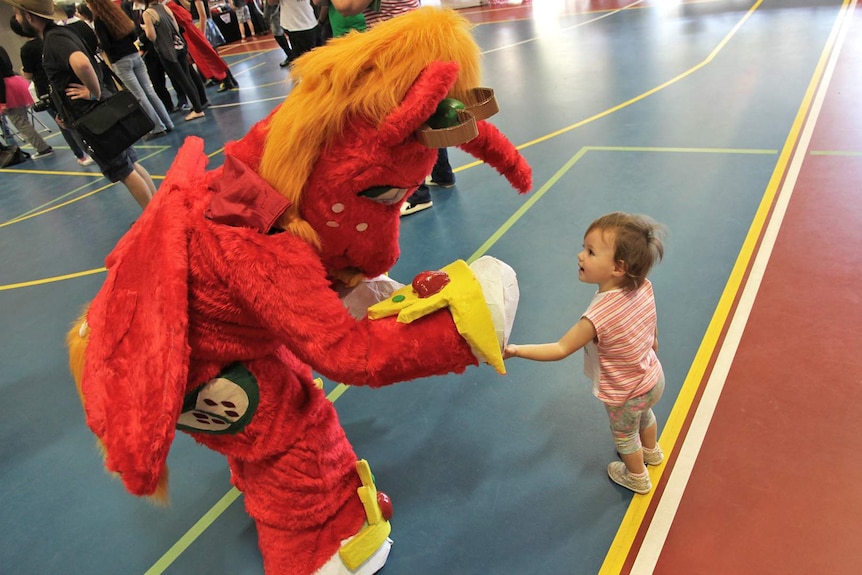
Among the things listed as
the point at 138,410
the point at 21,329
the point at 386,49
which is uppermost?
the point at 386,49

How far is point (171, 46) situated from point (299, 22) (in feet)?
8.25

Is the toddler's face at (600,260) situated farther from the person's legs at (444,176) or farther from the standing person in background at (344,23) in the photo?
the person's legs at (444,176)

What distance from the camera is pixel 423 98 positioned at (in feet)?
4.12

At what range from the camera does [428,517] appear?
2176 mm

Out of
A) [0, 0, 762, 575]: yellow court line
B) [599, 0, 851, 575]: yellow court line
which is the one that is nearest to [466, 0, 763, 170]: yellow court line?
[0, 0, 762, 575]: yellow court line

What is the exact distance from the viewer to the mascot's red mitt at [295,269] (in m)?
1.28

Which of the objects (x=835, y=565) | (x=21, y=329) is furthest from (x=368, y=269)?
(x=21, y=329)

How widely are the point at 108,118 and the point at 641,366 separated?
10.9 feet

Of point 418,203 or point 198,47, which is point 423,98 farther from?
point 198,47

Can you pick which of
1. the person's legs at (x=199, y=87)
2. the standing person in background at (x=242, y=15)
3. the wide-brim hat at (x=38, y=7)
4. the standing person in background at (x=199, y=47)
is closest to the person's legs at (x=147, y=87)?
the person's legs at (x=199, y=87)

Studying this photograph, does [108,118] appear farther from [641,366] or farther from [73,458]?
[641,366]

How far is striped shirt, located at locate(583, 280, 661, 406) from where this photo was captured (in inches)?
67.2

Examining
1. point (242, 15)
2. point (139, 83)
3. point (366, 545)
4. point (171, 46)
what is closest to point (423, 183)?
point (366, 545)

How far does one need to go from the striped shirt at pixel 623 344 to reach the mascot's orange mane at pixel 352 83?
75cm
